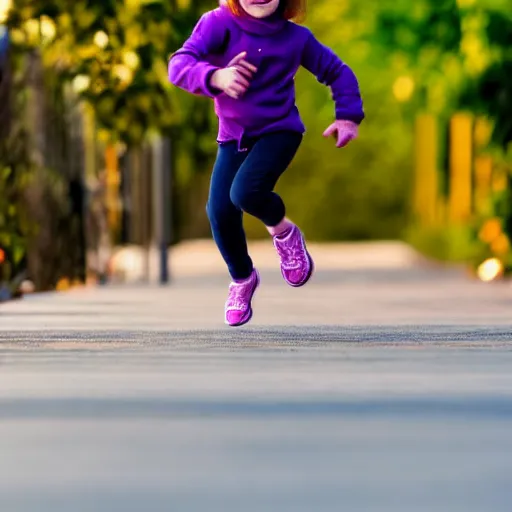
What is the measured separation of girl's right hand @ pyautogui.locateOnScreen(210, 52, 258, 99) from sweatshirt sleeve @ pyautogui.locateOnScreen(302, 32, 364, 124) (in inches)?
23.2

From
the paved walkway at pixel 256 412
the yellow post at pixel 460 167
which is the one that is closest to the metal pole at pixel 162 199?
the paved walkway at pixel 256 412

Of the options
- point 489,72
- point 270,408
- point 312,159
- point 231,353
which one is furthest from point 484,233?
point 312,159

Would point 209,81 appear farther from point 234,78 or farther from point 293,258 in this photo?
point 293,258

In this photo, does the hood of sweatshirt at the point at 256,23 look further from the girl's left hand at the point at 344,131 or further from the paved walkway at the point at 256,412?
the paved walkway at the point at 256,412

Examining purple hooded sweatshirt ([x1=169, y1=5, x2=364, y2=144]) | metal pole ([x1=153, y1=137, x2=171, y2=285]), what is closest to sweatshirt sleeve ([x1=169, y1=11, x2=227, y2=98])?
purple hooded sweatshirt ([x1=169, y1=5, x2=364, y2=144])

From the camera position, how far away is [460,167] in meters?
25.1

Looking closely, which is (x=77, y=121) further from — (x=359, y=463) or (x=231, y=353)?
(x=359, y=463)

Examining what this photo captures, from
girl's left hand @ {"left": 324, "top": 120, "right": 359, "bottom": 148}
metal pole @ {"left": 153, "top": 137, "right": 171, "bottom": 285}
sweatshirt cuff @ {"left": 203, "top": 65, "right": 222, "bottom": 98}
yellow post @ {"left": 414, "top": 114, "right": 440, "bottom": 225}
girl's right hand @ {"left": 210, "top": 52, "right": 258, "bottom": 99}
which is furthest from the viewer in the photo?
yellow post @ {"left": 414, "top": 114, "right": 440, "bottom": 225}

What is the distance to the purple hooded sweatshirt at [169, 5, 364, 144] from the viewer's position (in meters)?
9.09

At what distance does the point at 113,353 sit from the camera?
8641 millimetres

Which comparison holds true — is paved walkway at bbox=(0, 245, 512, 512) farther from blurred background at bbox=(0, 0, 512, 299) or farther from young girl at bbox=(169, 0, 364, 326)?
blurred background at bbox=(0, 0, 512, 299)

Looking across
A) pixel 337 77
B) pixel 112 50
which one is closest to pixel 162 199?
pixel 112 50

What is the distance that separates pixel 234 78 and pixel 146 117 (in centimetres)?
619

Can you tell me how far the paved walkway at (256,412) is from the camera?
509cm
